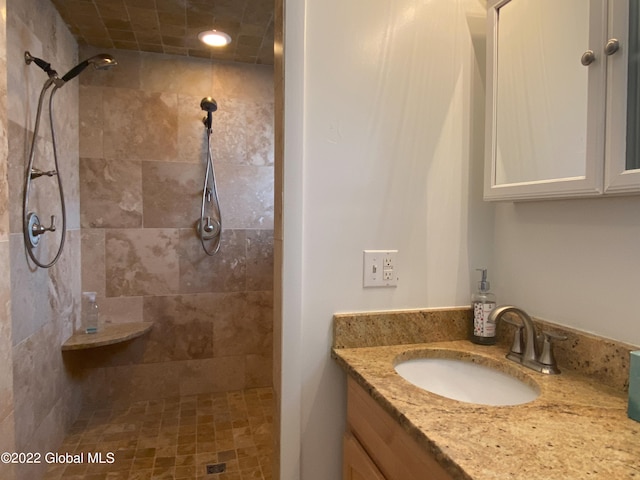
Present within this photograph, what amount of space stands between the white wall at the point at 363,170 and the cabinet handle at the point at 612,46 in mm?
457

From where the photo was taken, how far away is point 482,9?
1.29 metres

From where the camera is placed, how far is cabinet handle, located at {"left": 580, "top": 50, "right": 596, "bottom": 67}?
34.7 inches

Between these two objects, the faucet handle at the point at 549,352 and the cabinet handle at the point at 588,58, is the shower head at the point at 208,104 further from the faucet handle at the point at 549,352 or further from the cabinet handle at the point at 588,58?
the faucet handle at the point at 549,352

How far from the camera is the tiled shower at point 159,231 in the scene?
242cm

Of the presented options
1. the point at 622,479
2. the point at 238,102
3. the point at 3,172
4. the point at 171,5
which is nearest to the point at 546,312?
the point at 622,479

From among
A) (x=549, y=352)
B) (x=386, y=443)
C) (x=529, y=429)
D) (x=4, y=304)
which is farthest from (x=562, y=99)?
(x=4, y=304)

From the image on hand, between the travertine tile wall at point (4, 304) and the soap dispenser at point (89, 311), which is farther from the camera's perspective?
the soap dispenser at point (89, 311)

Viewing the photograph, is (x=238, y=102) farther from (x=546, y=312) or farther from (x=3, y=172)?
(x=546, y=312)

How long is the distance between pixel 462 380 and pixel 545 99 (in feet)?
2.65

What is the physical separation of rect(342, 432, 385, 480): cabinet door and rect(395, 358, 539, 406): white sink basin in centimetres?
23

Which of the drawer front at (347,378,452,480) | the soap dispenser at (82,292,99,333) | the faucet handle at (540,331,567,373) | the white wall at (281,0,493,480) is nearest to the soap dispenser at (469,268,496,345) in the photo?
the white wall at (281,0,493,480)

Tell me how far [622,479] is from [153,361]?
2.74 m

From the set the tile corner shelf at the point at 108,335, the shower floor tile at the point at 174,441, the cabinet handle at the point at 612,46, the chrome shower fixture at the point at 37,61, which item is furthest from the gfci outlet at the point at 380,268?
the tile corner shelf at the point at 108,335

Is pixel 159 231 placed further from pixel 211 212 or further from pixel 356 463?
pixel 356 463
